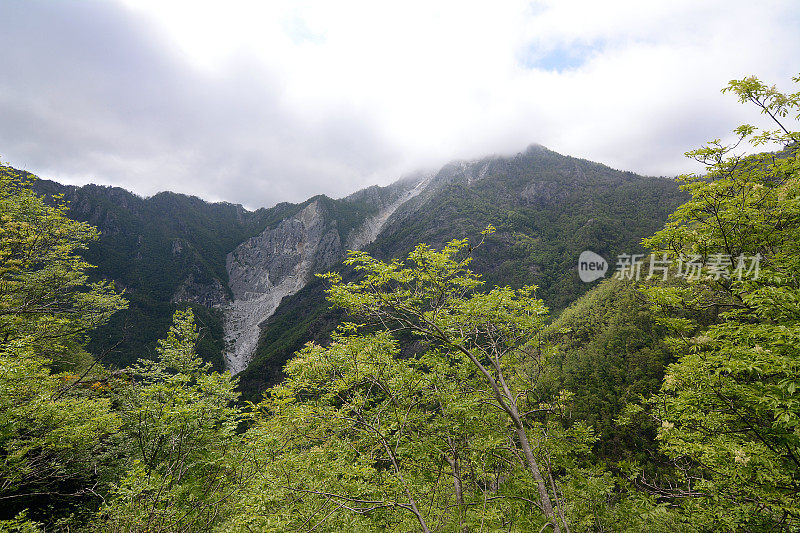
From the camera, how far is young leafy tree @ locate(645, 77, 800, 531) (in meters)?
6.95

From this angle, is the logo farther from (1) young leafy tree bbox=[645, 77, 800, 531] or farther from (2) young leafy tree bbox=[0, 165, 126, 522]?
(2) young leafy tree bbox=[0, 165, 126, 522]

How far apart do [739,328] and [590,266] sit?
161m

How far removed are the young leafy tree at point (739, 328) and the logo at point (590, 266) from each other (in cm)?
14848

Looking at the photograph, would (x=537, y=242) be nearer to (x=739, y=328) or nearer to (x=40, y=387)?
(x=739, y=328)

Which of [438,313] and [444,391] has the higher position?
[438,313]

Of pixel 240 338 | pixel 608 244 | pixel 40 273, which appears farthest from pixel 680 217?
pixel 240 338

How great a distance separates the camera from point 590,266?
14350cm

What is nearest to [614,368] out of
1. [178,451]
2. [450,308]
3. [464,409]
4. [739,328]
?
[739,328]

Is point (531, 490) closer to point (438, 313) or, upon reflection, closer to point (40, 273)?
point (438, 313)

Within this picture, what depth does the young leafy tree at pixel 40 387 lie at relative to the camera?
376 inches

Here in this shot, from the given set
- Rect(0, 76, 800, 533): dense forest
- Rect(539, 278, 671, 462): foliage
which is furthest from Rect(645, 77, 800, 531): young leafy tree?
Rect(539, 278, 671, 462): foliage

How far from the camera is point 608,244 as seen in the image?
14800cm

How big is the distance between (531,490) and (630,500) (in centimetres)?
508

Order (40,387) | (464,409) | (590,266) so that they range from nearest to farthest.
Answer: (464,409)
(40,387)
(590,266)
